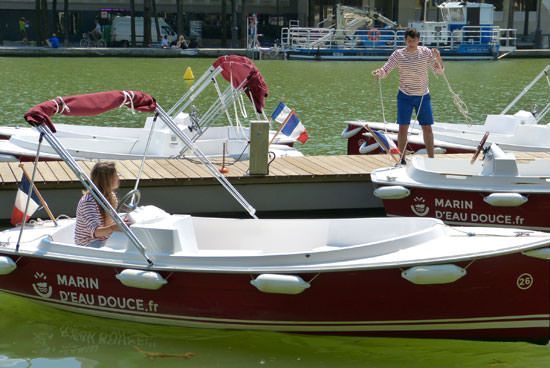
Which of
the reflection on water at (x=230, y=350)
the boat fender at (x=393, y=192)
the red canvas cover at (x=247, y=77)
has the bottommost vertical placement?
the reflection on water at (x=230, y=350)

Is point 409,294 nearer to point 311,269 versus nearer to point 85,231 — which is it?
point 311,269

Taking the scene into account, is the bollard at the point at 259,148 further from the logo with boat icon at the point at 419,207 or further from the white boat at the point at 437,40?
the white boat at the point at 437,40

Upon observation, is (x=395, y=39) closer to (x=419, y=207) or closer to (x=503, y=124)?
(x=503, y=124)

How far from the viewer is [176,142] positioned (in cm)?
1434

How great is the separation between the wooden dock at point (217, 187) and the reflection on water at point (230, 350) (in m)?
3.44

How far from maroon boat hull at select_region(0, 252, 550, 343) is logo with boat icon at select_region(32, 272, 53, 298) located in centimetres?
26

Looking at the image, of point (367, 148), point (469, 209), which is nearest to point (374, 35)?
point (367, 148)

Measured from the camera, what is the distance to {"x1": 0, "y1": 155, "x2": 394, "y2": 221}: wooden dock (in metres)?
12.1

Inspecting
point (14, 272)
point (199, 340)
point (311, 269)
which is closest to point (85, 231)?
point (14, 272)

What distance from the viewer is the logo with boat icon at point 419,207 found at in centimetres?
1173

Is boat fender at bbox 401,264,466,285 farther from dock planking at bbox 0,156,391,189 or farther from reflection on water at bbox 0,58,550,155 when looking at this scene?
reflection on water at bbox 0,58,550,155

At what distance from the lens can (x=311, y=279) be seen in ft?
25.8

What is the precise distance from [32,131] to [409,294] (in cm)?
1024

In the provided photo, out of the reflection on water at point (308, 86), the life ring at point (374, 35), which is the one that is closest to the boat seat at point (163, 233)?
the reflection on water at point (308, 86)
